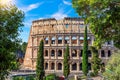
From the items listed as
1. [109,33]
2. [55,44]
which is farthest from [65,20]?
[109,33]

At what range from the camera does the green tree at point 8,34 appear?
12211 mm

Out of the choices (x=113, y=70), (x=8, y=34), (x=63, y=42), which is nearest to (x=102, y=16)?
(x=8, y=34)

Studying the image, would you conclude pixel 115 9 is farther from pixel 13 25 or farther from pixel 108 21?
pixel 13 25

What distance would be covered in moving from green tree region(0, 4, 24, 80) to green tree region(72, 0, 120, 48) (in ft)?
10.8

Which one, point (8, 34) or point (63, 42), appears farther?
point (63, 42)

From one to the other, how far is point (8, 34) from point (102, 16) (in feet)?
14.8

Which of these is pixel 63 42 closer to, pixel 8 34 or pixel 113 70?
pixel 113 70

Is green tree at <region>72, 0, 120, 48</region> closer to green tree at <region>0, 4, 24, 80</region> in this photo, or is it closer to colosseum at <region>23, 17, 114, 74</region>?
green tree at <region>0, 4, 24, 80</region>

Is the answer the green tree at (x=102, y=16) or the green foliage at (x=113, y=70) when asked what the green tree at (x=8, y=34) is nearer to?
the green tree at (x=102, y=16)

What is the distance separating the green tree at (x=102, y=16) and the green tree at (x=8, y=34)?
3.28 m

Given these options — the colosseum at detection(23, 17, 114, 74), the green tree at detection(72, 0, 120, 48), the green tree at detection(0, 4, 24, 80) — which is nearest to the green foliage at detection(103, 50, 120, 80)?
the green tree at detection(72, 0, 120, 48)

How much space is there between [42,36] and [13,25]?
5260 centimetres

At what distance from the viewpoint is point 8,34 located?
1260 centimetres

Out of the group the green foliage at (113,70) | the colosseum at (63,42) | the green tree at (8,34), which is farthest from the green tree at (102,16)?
the colosseum at (63,42)
